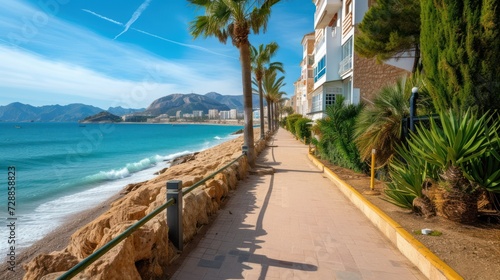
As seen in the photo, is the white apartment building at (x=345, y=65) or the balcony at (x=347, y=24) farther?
the balcony at (x=347, y=24)

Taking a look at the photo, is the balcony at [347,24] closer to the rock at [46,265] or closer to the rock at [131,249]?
the rock at [131,249]

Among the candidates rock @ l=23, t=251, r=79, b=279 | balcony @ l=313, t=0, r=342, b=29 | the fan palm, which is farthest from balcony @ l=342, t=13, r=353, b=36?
rock @ l=23, t=251, r=79, b=279

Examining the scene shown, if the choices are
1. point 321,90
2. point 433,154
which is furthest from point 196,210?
point 321,90

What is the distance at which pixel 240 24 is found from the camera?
12.3 metres

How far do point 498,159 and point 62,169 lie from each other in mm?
28375

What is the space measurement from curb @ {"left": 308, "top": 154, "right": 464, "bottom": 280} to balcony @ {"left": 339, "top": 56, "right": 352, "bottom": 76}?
13371mm

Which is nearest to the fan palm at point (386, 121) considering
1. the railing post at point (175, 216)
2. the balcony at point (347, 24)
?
the railing post at point (175, 216)

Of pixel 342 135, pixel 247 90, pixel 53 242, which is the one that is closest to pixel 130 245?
pixel 53 242

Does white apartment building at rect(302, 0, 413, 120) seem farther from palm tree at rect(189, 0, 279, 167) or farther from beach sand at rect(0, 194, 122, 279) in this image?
beach sand at rect(0, 194, 122, 279)

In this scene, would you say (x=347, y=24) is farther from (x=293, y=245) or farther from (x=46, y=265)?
(x=46, y=265)

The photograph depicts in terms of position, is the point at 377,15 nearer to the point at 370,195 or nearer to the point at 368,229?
the point at 370,195

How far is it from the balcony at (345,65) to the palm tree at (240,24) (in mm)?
7629

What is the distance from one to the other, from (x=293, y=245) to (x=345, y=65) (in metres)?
17.1

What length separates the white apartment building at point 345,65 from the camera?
17.6m
